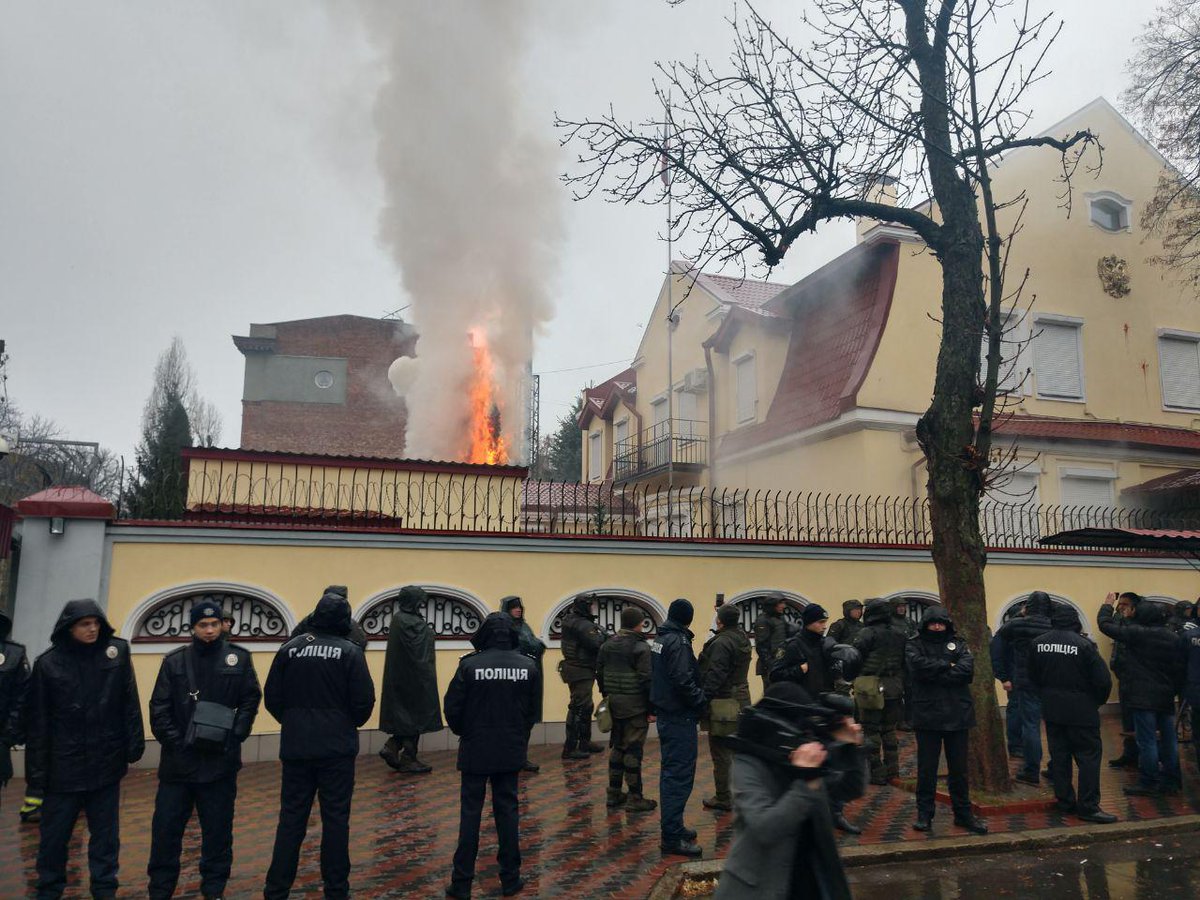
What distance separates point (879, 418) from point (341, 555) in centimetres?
1054

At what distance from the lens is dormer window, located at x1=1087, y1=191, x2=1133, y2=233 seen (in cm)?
2022

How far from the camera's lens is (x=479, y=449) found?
22.0 metres

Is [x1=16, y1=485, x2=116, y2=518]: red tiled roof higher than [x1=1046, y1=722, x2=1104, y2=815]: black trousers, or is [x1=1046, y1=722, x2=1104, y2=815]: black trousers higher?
[x1=16, y1=485, x2=116, y2=518]: red tiled roof

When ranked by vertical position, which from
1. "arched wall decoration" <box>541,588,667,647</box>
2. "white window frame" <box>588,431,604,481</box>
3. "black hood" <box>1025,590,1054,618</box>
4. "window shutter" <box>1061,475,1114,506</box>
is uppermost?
"white window frame" <box>588,431,604,481</box>

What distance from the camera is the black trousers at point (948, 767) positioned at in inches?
279

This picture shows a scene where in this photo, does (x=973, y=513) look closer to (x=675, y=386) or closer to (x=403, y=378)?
(x=675, y=386)

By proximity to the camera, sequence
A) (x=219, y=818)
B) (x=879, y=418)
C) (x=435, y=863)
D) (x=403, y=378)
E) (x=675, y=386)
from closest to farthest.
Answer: (x=219, y=818) < (x=435, y=863) < (x=879, y=418) < (x=675, y=386) < (x=403, y=378)

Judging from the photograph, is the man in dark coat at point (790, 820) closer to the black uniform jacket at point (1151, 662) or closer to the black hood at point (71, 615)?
the black hood at point (71, 615)

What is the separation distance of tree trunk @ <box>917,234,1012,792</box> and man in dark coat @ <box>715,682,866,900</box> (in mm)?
5451

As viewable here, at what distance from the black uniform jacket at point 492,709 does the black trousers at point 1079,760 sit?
461cm

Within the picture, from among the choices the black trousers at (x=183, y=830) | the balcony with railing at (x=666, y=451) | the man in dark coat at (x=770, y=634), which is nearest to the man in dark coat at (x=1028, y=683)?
the man in dark coat at (x=770, y=634)

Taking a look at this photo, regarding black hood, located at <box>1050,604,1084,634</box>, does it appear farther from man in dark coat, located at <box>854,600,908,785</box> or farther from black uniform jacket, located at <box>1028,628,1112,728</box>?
man in dark coat, located at <box>854,600,908,785</box>

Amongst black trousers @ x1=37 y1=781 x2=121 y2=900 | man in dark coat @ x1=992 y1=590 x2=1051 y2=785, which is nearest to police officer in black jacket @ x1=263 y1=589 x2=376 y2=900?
black trousers @ x1=37 y1=781 x2=121 y2=900

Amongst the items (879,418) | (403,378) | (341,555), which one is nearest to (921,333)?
(879,418)
